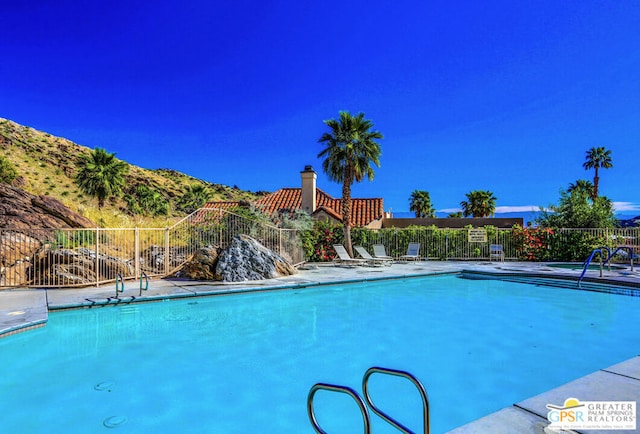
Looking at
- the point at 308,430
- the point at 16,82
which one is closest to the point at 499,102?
the point at 308,430

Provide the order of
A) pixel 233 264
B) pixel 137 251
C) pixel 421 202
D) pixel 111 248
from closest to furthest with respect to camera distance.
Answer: pixel 137 251 < pixel 233 264 < pixel 111 248 < pixel 421 202

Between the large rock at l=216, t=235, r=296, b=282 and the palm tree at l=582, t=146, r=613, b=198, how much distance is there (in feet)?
148

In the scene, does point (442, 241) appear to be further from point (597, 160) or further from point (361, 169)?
point (597, 160)

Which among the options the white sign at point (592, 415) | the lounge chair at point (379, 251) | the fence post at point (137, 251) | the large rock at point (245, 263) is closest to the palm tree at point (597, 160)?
the lounge chair at point (379, 251)

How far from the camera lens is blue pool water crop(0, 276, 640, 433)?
4.12 meters

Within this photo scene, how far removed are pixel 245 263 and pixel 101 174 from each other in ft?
96.4

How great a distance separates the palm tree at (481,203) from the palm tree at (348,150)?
33673mm

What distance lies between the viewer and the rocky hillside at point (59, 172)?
45031mm

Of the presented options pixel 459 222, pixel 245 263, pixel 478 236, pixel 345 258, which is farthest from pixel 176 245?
pixel 459 222

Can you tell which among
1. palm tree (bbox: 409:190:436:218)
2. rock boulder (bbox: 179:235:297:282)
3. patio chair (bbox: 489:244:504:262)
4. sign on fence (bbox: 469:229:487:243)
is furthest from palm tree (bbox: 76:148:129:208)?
palm tree (bbox: 409:190:436:218)

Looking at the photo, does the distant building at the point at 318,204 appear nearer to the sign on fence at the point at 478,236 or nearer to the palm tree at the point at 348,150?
the palm tree at the point at 348,150

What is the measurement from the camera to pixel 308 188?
24.7 meters

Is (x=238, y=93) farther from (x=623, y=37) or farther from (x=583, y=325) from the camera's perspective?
(x=583, y=325)

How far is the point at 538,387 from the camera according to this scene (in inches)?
186
